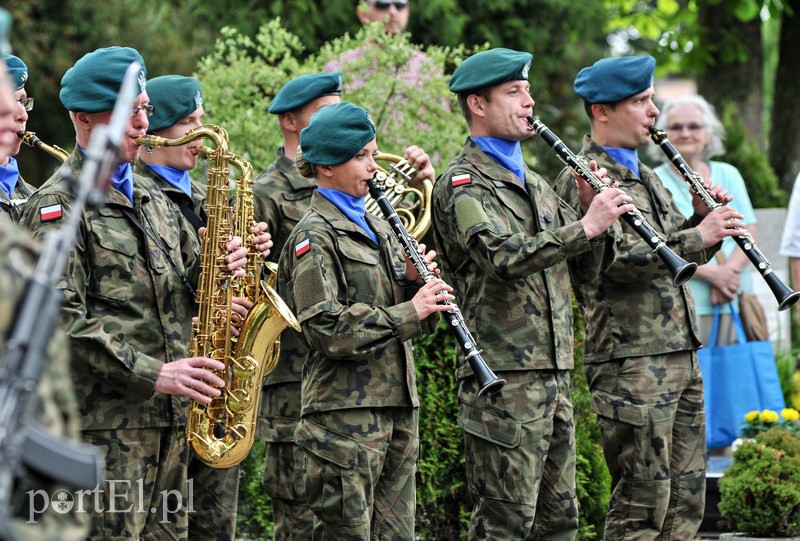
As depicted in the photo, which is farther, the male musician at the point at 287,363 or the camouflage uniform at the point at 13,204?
the male musician at the point at 287,363

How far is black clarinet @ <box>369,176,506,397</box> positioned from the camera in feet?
16.8

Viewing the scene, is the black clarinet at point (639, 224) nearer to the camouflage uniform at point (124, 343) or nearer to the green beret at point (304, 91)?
the green beret at point (304, 91)

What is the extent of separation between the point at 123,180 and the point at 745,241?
2.95 metres

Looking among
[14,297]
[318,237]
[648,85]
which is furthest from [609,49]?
[14,297]

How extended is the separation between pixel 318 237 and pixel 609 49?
1539 cm

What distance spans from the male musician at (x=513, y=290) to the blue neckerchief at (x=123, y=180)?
139 cm

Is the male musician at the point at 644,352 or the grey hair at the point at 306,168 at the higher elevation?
the grey hair at the point at 306,168

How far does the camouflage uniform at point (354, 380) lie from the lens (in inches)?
203

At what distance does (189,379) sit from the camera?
15.7ft

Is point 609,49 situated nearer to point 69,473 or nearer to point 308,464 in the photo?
point 308,464

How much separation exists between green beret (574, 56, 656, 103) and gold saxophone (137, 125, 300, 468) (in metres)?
1.89

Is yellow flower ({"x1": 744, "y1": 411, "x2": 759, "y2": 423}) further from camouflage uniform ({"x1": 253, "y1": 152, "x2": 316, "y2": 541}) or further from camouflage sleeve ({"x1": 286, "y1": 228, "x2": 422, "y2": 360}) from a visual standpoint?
camouflage sleeve ({"x1": 286, "y1": 228, "x2": 422, "y2": 360})

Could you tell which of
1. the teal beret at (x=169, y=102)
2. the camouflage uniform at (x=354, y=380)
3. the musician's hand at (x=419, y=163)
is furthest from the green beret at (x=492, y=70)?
the teal beret at (x=169, y=102)

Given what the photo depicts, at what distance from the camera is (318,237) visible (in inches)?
208
